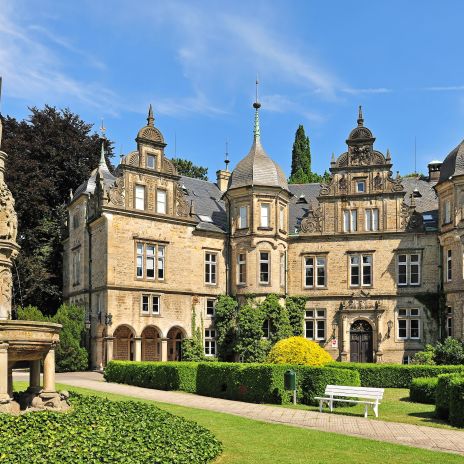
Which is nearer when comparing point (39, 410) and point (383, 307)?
point (39, 410)

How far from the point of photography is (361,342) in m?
39.4

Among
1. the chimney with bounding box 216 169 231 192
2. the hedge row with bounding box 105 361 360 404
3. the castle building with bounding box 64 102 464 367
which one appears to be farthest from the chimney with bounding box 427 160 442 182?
the hedge row with bounding box 105 361 360 404

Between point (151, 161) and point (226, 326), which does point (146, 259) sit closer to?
point (151, 161)

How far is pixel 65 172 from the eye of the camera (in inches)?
1848

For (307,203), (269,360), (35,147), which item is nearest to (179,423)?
(269,360)

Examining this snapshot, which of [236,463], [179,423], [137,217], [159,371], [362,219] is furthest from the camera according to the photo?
[362,219]

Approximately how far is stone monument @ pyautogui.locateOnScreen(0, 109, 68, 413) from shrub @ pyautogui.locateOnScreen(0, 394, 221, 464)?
90cm

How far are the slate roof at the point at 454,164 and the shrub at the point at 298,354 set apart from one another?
54.5ft

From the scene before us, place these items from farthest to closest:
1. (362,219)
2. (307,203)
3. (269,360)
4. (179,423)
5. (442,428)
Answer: (307,203) → (362,219) → (269,360) → (442,428) → (179,423)

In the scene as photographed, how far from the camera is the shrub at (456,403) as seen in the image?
17188mm

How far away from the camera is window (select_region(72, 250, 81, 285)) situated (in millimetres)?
40016

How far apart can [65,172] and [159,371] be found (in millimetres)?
24110

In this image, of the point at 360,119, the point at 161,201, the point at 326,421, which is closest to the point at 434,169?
the point at 360,119

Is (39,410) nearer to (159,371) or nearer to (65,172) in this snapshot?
(159,371)
